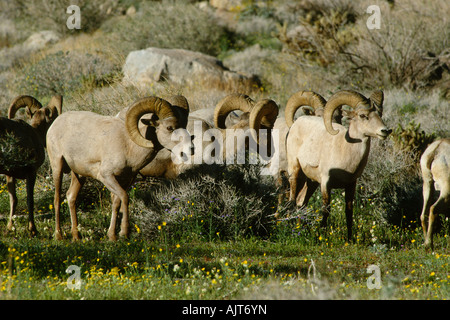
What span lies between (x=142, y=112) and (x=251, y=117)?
2.39 meters

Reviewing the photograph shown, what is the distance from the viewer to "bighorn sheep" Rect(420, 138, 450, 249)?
7.75 metres

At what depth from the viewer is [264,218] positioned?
9.14m

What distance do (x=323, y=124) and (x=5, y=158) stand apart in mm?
5064

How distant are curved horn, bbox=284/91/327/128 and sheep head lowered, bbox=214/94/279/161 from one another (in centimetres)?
24

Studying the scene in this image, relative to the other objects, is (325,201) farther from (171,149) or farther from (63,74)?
(63,74)

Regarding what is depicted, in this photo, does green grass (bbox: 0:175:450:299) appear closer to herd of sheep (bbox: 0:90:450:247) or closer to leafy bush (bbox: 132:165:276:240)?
leafy bush (bbox: 132:165:276:240)

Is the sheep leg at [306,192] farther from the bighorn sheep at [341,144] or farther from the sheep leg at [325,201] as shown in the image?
the sheep leg at [325,201]

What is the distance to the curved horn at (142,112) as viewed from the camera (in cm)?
811

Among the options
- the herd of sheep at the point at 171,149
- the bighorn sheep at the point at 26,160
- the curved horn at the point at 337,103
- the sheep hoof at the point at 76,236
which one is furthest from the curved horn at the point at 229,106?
the sheep hoof at the point at 76,236

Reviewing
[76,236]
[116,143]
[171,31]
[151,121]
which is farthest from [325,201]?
[171,31]

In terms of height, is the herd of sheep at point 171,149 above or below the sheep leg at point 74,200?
above

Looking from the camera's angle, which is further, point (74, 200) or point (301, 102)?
point (301, 102)

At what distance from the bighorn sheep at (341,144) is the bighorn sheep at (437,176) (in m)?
0.81

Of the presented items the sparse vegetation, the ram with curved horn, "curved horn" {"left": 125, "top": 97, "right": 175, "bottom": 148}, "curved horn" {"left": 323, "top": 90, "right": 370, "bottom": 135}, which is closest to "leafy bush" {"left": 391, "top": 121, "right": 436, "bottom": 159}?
the sparse vegetation
